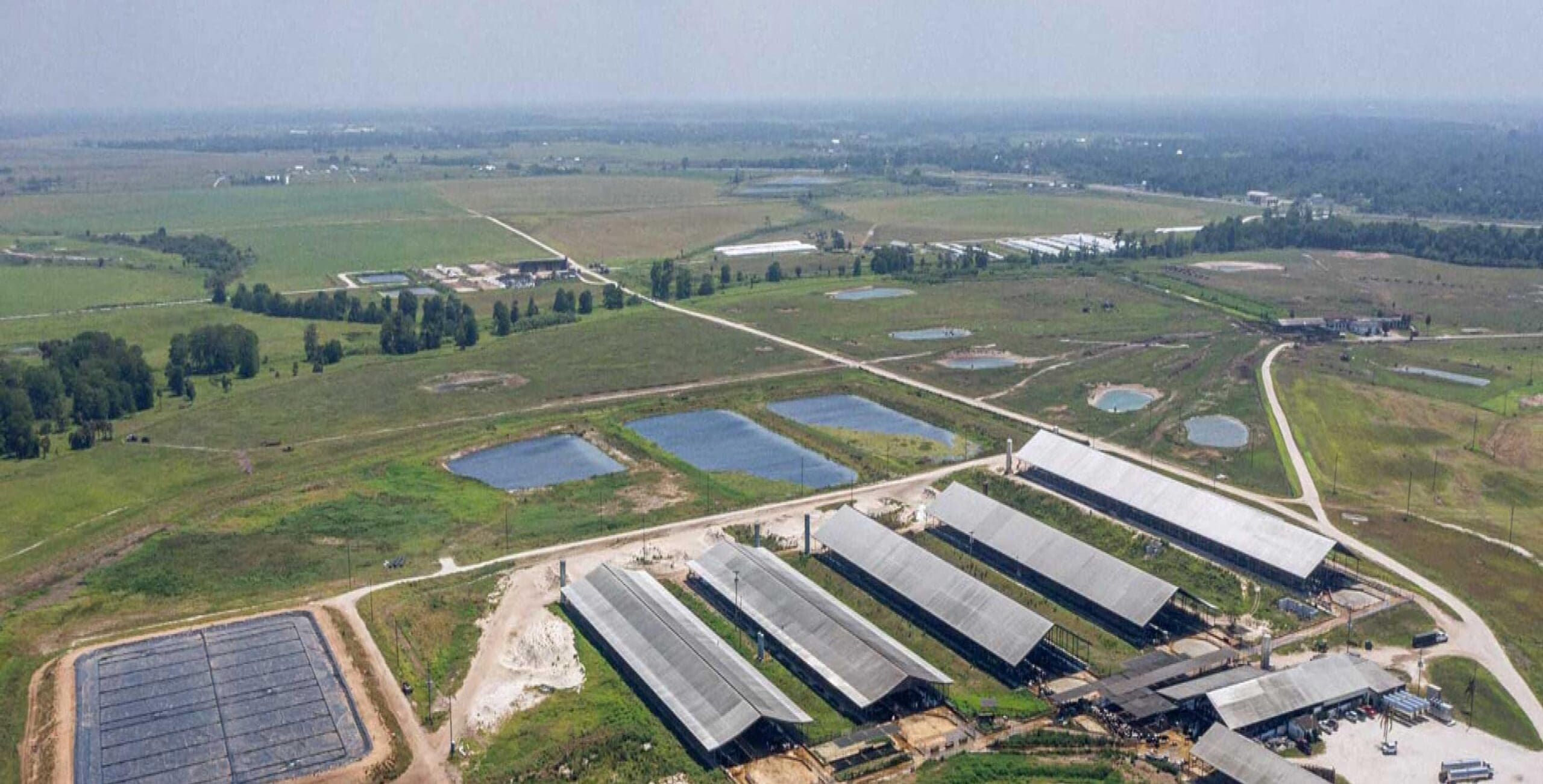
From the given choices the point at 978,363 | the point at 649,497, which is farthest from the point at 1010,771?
the point at 978,363

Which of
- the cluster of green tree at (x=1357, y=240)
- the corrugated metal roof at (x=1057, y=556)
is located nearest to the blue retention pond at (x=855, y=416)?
the corrugated metal roof at (x=1057, y=556)

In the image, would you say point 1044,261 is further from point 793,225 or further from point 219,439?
point 219,439

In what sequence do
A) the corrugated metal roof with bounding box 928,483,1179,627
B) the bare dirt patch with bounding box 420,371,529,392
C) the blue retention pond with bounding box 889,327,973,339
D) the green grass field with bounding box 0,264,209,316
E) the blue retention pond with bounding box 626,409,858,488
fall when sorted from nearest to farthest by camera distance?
the corrugated metal roof with bounding box 928,483,1179,627
the blue retention pond with bounding box 626,409,858,488
the bare dirt patch with bounding box 420,371,529,392
the blue retention pond with bounding box 889,327,973,339
the green grass field with bounding box 0,264,209,316

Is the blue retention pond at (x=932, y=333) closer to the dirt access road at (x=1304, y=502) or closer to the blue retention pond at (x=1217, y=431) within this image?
the dirt access road at (x=1304, y=502)

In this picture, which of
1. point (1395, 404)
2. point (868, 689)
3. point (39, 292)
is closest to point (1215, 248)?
point (1395, 404)

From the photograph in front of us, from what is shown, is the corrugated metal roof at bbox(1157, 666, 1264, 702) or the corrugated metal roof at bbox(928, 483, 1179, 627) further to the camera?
the corrugated metal roof at bbox(928, 483, 1179, 627)

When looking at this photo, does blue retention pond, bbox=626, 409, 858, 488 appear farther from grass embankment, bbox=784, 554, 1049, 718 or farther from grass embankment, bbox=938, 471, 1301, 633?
grass embankment, bbox=784, 554, 1049, 718

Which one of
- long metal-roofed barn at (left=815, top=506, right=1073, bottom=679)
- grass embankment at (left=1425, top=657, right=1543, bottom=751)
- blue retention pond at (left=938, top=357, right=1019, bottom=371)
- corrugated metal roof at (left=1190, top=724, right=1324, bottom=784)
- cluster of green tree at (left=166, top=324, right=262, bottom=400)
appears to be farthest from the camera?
cluster of green tree at (left=166, top=324, right=262, bottom=400)

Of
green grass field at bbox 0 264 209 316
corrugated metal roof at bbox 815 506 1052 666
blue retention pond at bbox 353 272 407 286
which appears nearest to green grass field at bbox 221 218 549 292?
blue retention pond at bbox 353 272 407 286
